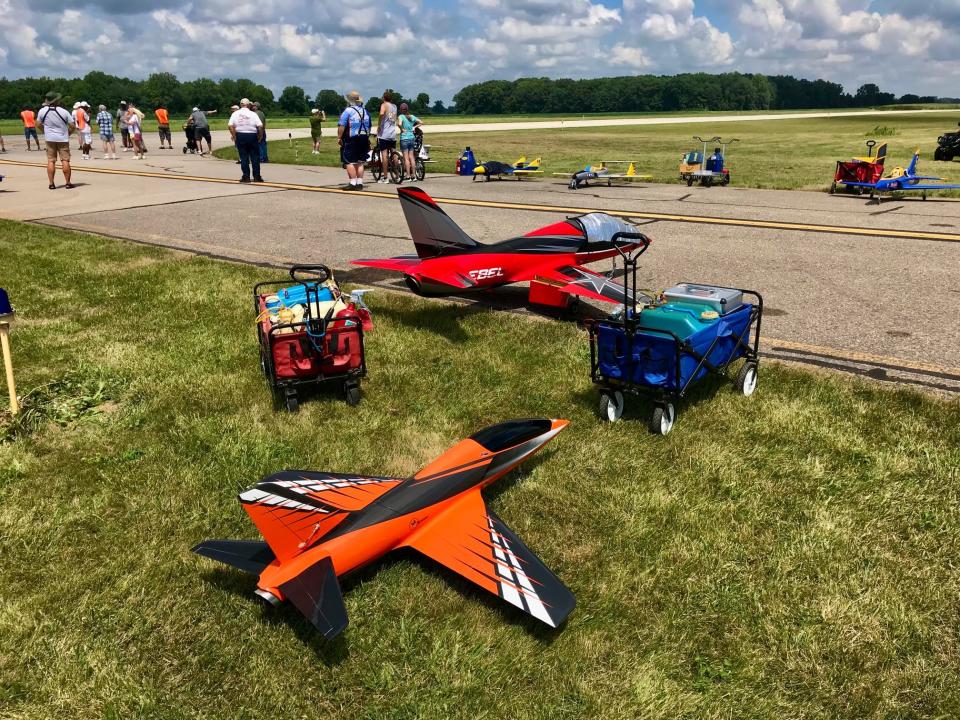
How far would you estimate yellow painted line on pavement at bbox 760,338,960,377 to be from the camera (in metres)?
7.14

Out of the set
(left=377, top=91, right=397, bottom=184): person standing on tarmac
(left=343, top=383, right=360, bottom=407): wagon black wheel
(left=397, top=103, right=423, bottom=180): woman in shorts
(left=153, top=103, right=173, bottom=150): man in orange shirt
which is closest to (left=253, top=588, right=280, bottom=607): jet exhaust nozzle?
(left=343, top=383, right=360, bottom=407): wagon black wheel

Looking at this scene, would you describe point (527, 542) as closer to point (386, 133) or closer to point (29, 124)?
point (386, 133)

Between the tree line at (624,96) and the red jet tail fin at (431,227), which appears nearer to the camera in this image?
the red jet tail fin at (431,227)

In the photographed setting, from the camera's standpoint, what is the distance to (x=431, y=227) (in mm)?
9461

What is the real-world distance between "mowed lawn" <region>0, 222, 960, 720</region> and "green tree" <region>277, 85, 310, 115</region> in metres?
153

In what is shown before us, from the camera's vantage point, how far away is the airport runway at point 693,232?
837 cm

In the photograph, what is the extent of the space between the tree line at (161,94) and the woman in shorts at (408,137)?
10319 cm

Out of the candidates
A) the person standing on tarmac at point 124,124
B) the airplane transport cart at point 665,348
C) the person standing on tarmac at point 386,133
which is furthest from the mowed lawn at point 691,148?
the airplane transport cart at point 665,348

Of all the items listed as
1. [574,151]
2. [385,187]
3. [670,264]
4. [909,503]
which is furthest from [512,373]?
[574,151]

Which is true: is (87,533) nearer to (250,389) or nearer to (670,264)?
(250,389)

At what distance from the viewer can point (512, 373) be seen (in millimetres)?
7219

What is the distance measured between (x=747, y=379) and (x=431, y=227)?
4936 mm

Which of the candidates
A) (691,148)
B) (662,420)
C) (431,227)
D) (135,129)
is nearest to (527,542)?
(662,420)

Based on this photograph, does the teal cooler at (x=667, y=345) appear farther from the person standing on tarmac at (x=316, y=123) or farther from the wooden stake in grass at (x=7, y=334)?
the person standing on tarmac at (x=316, y=123)
